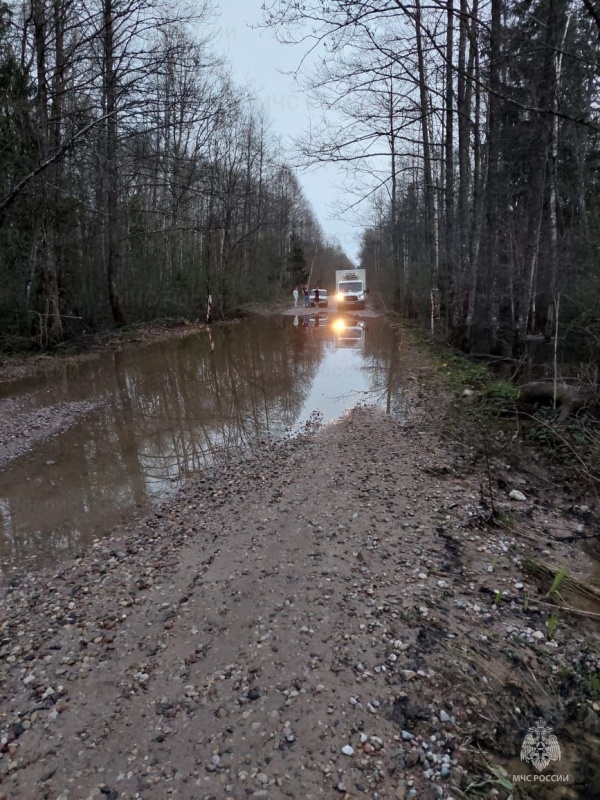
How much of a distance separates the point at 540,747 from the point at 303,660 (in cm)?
150

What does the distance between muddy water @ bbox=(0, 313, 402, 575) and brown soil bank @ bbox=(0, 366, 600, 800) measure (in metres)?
1.05

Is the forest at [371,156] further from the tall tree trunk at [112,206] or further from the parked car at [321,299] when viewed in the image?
the parked car at [321,299]

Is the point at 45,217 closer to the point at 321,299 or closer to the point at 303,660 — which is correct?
the point at 303,660

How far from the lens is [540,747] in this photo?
2787mm

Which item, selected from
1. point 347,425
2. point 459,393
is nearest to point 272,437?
point 347,425

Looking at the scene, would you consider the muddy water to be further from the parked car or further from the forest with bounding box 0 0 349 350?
the parked car

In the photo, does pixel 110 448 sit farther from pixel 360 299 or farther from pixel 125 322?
pixel 360 299

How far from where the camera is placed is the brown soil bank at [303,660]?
103 inches

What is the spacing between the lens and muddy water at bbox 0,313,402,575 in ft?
19.3

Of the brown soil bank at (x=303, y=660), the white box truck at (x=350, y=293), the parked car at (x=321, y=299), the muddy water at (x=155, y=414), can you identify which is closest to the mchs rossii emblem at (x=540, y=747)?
the brown soil bank at (x=303, y=660)

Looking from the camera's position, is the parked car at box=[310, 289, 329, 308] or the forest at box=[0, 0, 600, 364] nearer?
the forest at box=[0, 0, 600, 364]

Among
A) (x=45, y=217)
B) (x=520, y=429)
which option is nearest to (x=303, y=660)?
(x=520, y=429)

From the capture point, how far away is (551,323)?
15945mm

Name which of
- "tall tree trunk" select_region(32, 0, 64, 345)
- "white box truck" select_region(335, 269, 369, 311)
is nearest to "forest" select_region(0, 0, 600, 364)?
"tall tree trunk" select_region(32, 0, 64, 345)
